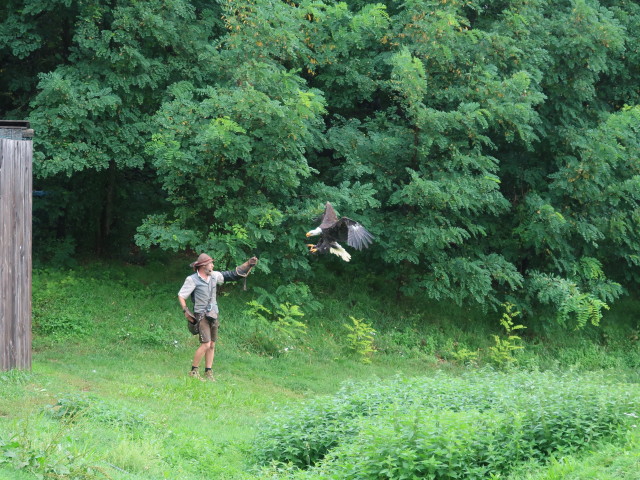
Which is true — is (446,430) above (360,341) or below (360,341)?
above

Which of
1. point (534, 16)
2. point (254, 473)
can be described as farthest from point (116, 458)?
point (534, 16)

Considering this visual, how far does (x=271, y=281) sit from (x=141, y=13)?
5.31 m

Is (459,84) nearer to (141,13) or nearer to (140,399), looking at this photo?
(141,13)

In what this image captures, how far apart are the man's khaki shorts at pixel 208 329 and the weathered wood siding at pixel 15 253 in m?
2.33

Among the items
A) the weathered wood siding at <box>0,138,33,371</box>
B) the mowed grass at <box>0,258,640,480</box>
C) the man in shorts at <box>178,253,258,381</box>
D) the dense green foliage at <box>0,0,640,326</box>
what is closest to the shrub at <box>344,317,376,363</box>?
the mowed grass at <box>0,258,640,480</box>

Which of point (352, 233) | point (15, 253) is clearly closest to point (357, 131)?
point (352, 233)

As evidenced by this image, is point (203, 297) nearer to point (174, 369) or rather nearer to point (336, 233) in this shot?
point (174, 369)

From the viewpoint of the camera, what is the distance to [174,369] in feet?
41.1

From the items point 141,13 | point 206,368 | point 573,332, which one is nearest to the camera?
point 206,368

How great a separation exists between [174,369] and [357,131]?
600 cm

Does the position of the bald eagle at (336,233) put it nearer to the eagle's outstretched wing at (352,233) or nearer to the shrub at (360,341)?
the eagle's outstretched wing at (352,233)

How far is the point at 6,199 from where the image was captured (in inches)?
421

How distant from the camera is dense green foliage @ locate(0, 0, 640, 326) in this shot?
14.3 meters

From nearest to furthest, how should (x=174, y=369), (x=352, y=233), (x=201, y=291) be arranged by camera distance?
(x=352, y=233) < (x=201, y=291) < (x=174, y=369)
